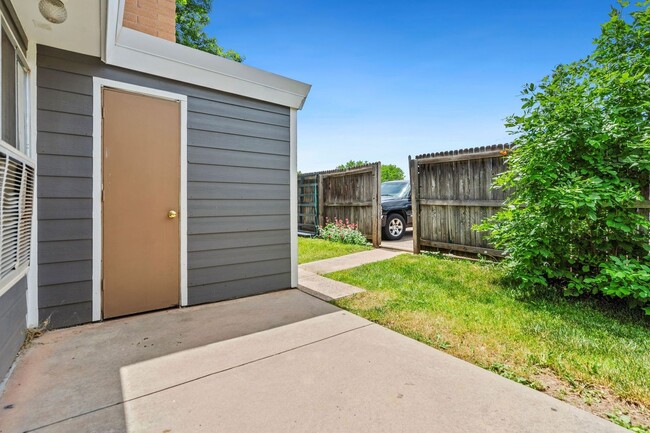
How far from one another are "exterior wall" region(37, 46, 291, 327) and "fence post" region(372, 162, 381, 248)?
3.36m

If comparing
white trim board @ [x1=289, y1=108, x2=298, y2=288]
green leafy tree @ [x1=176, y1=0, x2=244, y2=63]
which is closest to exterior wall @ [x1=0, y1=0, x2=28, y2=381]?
white trim board @ [x1=289, y1=108, x2=298, y2=288]

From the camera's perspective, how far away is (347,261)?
5.25 metres

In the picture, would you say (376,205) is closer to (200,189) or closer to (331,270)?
(331,270)

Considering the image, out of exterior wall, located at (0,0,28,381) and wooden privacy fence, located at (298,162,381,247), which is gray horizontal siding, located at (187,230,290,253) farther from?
wooden privacy fence, located at (298,162,381,247)

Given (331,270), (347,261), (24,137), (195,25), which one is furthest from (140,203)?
(195,25)

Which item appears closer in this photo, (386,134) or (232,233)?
(232,233)

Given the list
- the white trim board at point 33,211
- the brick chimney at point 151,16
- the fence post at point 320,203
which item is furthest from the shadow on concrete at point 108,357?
the fence post at point 320,203

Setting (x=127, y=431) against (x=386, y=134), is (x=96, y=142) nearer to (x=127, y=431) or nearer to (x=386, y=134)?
(x=127, y=431)

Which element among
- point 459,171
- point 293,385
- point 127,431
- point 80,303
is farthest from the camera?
point 459,171

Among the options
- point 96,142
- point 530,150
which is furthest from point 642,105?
point 96,142

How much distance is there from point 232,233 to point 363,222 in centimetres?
436

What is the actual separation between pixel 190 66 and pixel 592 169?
407 centimetres

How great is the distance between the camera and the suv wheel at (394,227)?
758 cm

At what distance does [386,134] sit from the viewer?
56.2 ft
